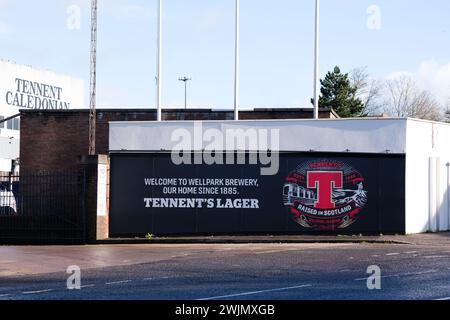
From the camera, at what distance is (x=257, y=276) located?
1550cm

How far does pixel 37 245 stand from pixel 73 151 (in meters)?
8.64

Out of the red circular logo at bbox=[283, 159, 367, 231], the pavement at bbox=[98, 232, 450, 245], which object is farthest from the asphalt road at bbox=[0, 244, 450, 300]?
the red circular logo at bbox=[283, 159, 367, 231]

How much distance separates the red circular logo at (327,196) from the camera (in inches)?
1015

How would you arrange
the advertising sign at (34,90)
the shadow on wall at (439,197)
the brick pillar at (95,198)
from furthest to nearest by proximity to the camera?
the advertising sign at (34,90) → the shadow on wall at (439,197) → the brick pillar at (95,198)

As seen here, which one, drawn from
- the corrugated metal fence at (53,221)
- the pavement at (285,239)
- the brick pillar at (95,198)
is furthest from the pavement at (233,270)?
the corrugated metal fence at (53,221)

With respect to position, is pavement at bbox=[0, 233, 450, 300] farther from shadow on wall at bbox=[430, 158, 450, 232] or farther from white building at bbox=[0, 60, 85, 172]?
white building at bbox=[0, 60, 85, 172]

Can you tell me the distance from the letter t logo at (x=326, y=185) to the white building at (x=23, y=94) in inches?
1769

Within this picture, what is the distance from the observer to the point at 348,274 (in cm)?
1541

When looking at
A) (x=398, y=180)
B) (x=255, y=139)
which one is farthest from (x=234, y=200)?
(x=398, y=180)

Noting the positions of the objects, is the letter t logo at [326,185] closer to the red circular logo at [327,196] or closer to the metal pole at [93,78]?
the red circular logo at [327,196]

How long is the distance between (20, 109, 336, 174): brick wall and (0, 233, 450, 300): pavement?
9.45 m

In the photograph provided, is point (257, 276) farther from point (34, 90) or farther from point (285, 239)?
point (34, 90)

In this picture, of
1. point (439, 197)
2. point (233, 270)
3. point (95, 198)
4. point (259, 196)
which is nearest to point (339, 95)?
point (439, 197)

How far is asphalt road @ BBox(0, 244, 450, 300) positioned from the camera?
12703 millimetres
